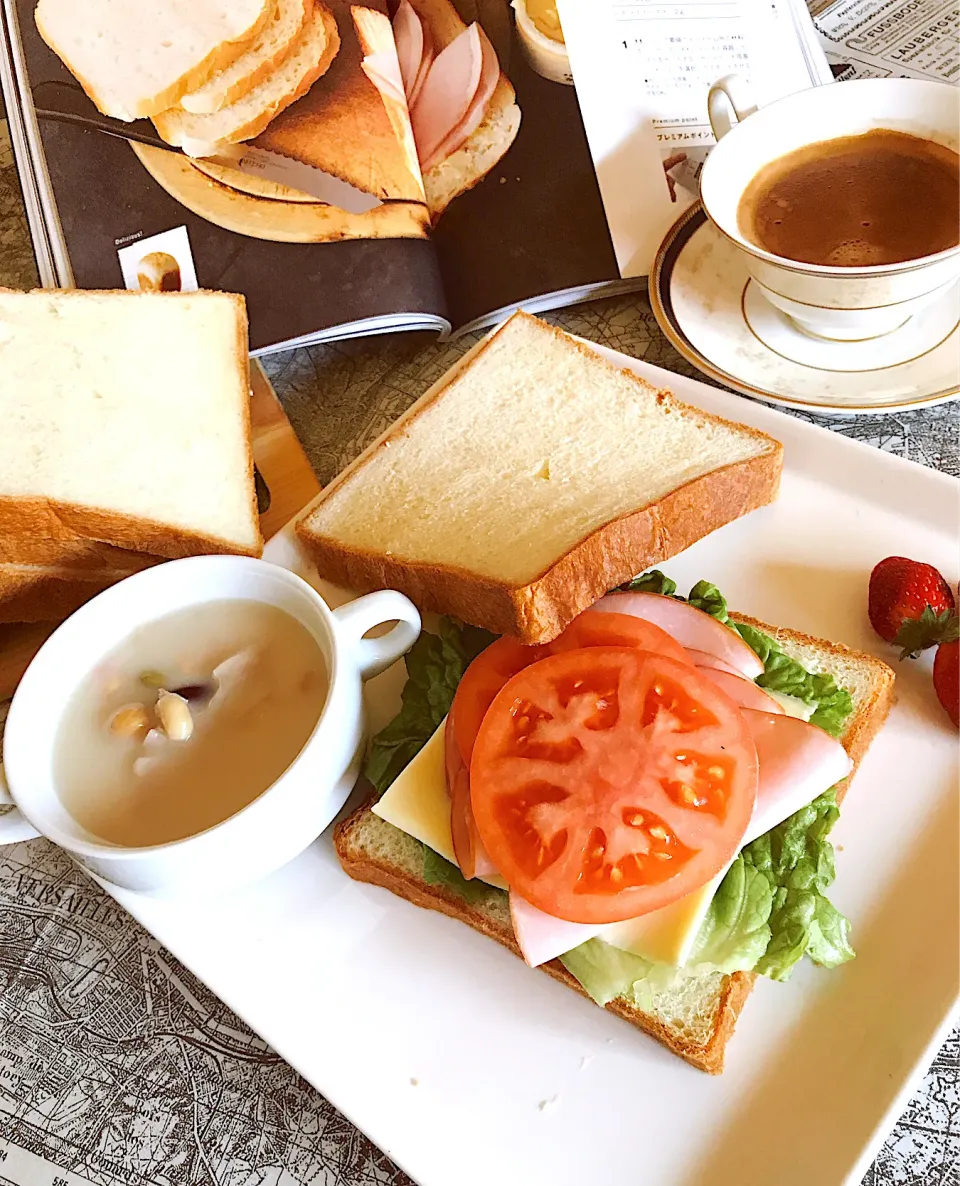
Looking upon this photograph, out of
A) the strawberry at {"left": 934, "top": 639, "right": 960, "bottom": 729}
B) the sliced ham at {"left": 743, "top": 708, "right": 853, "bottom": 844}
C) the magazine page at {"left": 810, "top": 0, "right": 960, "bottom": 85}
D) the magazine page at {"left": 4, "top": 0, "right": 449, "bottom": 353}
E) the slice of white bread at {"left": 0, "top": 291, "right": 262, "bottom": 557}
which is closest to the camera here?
the sliced ham at {"left": 743, "top": 708, "right": 853, "bottom": 844}

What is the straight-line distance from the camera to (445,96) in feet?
7.16

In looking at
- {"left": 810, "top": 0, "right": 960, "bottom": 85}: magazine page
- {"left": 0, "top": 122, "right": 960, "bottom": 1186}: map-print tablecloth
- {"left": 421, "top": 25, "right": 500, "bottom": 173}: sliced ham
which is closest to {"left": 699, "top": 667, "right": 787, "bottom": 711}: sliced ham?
{"left": 0, "top": 122, "right": 960, "bottom": 1186}: map-print tablecloth

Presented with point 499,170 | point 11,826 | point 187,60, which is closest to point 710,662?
point 11,826

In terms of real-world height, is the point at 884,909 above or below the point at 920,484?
below

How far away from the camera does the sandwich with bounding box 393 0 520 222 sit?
2154 millimetres

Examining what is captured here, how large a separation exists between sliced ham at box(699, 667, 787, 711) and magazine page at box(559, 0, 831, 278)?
1084 millimetres

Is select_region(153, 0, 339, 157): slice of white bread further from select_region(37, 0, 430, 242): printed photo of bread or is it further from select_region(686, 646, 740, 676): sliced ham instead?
select_region(686, 646, 740, 676): sliced ham

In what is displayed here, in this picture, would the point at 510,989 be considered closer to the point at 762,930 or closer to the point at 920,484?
the point at 762,930

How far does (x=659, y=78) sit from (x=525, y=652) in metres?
1.57

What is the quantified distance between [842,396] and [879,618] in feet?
1.56

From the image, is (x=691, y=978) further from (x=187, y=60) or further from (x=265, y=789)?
(x=187, y=60)

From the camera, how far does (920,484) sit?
1.56 m

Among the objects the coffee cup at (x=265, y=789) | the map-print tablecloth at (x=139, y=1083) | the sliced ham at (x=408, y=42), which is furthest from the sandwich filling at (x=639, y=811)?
the sliced ham at (x=408, y=42)

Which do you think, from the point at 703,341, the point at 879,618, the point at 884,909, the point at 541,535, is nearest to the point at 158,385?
the point at 541,535
